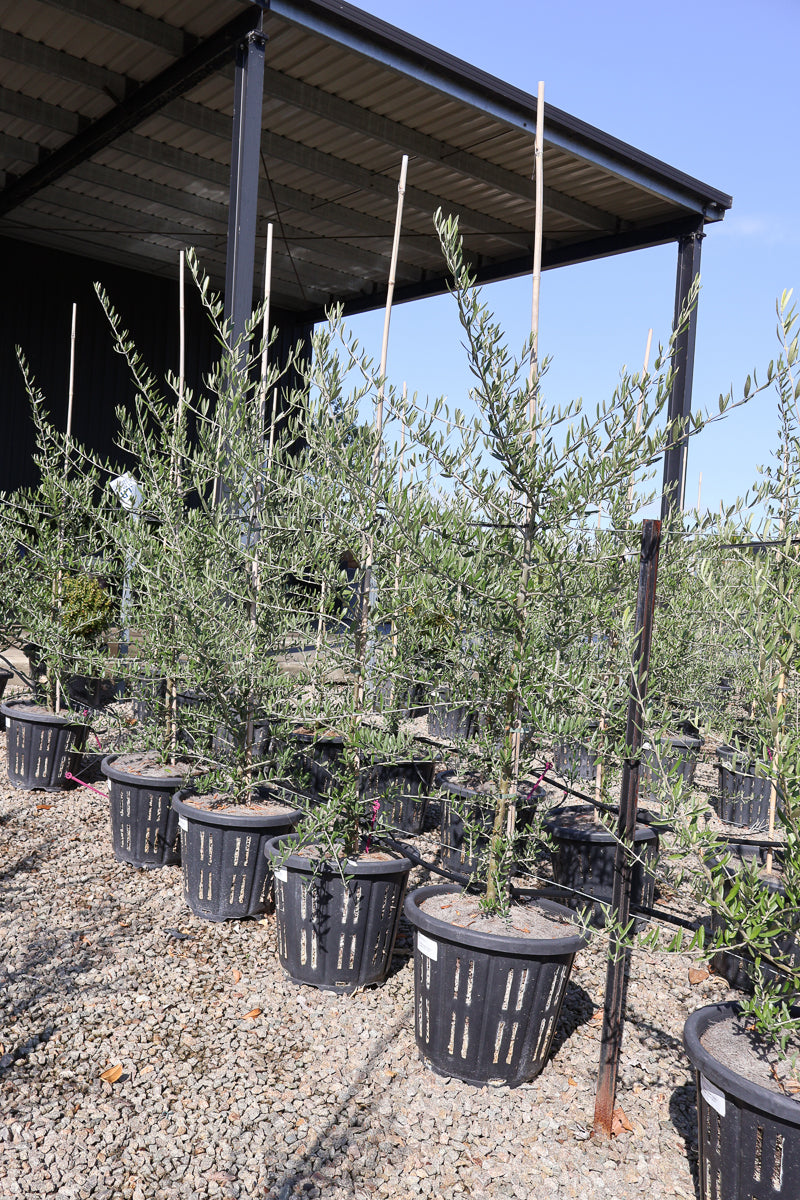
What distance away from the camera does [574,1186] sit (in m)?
2.36

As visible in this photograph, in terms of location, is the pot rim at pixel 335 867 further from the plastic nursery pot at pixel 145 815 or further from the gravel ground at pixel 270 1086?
the plastic nursery pot at pixel 145 815

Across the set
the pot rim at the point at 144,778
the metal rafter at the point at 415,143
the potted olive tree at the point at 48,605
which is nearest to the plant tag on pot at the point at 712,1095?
the pot rim at the point at 144,778

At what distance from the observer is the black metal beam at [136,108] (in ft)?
23.0

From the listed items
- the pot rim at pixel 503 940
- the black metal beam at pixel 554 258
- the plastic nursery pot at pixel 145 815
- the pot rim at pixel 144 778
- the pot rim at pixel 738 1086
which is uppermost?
the black metal beam at pixel 554 258

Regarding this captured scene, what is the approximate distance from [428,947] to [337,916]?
611 millimetres

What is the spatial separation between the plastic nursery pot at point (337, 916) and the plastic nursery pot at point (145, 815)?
1.27m

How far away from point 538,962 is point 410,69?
23.2 feet

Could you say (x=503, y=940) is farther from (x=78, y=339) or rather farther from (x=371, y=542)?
(x=78, y=339)

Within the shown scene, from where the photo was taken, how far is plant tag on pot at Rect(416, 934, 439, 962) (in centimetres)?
281

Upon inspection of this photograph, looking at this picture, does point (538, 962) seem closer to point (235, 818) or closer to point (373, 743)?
point (373, 743)

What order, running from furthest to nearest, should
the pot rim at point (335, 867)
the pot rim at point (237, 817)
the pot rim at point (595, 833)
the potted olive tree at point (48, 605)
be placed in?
the potted olive tree at point (48, 605) < the pot rim at point (595, 833) < the pot rim at point (237, 817) < the pot rim at point (335, 867)

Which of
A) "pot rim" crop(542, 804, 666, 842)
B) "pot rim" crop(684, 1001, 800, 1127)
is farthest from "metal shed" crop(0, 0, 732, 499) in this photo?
"pot rim" crop(684, 1001, 800, 1127)

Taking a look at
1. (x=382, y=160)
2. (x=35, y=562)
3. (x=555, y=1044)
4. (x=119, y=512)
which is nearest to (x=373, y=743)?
(x=555, y=1044)

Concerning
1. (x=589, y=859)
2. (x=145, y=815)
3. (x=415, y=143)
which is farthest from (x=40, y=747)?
(x=415, y=143)
